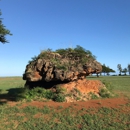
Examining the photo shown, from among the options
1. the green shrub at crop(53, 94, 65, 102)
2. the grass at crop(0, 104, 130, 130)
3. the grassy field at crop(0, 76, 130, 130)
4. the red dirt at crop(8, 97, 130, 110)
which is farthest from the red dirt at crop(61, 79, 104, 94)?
the grass at crop(0, 104, 130, 130)

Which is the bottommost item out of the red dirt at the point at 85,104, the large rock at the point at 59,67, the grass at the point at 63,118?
the grass at the point at 63,118

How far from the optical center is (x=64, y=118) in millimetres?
8250

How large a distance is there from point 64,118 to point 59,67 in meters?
3.74

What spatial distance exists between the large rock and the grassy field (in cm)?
210

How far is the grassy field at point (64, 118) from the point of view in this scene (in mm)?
7488

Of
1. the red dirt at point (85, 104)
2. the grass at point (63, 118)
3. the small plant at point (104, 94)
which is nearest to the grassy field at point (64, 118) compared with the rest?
the grass at point (63, 118)

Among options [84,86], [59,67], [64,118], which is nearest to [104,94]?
[84,86]

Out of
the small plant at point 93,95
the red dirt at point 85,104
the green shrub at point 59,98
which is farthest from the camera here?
the small plant at point 93,95

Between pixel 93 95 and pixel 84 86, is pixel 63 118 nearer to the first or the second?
pixel 93 95

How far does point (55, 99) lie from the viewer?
10695 millimetres

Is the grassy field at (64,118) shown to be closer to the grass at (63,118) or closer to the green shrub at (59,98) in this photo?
the grass at (63,118)

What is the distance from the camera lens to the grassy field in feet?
24.6

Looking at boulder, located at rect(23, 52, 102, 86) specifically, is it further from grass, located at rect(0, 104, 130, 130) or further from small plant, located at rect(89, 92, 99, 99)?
grass, located at rect(0, 104, 130, 130)

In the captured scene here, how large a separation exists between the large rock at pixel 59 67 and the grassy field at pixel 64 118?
210cm
